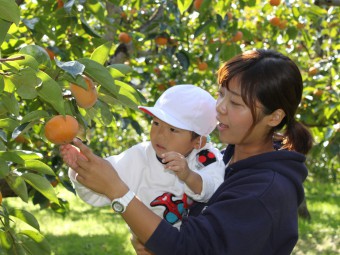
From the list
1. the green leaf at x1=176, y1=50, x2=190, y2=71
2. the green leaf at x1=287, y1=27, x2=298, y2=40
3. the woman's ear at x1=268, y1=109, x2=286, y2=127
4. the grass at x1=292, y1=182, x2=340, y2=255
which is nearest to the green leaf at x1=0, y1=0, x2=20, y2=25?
the woman's ear at x1=268, y1=109, x2=286, y2=127

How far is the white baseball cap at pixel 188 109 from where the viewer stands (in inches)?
86.4

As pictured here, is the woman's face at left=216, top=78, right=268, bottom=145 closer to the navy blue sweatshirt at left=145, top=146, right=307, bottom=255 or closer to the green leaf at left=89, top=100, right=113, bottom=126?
the navy blue sweatshirt at left=145, top=146, right=307, bottom=255

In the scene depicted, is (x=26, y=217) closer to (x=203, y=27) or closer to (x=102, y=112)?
(x=102, y=112)

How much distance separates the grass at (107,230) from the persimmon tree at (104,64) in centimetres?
85

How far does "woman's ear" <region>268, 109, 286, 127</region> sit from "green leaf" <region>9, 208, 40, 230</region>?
80 centimetres

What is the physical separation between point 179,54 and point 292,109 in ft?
8.65

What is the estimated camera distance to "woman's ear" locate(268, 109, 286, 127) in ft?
6.59

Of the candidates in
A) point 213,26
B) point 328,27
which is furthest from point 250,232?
point 328,27

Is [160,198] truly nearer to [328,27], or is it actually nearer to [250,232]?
[250,232]

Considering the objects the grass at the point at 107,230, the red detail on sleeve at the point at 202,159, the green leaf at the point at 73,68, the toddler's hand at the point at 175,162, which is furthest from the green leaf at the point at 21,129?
the grass at the point at 107,230

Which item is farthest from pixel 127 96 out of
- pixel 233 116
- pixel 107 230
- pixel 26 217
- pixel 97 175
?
pixel 107 230

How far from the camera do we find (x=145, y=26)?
4789mm

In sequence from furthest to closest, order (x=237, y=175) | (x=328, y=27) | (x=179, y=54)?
(x=328, y=27), (x=179, y=54), (x=237, y=175)

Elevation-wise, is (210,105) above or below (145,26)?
above
